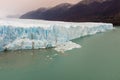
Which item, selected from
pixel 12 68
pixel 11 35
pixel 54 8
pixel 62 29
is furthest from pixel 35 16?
pixel 12 68

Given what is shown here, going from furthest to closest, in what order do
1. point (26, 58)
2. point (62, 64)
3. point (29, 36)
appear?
point (29, 36)
point (26, 58)
point (62, 64)

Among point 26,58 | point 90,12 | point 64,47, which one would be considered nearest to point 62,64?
point 26,58

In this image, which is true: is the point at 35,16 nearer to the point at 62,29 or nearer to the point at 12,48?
the point at 62,29

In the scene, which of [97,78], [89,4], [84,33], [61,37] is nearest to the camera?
[97,78]

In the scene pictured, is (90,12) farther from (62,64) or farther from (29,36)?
(62,64)

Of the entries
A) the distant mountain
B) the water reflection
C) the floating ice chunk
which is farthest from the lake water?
the distant mountain

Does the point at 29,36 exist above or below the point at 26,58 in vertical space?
above

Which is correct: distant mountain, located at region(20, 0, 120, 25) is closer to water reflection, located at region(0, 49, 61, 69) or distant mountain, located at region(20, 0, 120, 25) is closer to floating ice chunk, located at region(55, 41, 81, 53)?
floating ice chunk, located at region(55, 41, 81, 53)
